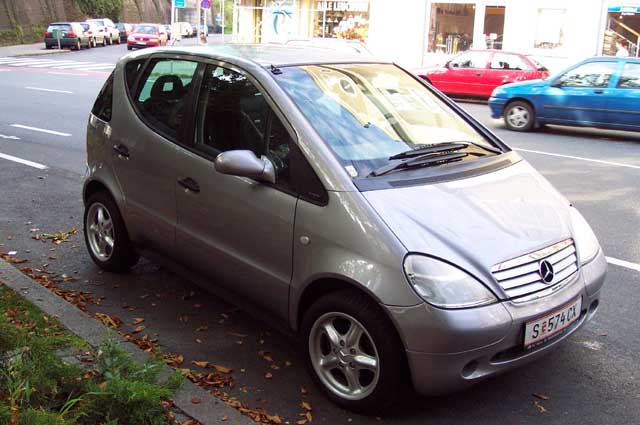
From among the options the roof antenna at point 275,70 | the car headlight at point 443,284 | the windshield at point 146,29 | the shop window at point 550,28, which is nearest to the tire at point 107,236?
the roof antenna at point 275,70

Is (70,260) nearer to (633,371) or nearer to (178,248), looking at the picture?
(178,248)

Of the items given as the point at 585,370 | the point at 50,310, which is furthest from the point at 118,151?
the point at 585,370

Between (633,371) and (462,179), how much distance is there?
148cm

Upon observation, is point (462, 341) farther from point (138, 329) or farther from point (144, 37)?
point (144, 37)

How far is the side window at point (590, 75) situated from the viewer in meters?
13.8

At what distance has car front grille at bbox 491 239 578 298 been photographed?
3455 millimetres

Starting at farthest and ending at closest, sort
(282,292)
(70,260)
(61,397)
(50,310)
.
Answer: (70,260)
(50,310)
(282,292)
(61,397)

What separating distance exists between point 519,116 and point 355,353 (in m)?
12.1

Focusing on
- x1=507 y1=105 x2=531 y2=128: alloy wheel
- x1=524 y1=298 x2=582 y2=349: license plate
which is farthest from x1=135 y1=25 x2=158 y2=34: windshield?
x1=524 y1=298 x2=582 y2=349: license plate

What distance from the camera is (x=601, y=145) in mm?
12930

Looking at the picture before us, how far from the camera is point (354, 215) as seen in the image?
3.61m

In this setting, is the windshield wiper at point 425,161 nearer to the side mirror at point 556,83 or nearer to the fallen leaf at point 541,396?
the fallen leaf at point 541,396

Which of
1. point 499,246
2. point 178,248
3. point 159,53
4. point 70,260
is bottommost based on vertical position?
point 70,260

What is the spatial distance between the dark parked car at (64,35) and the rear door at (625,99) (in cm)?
3942
